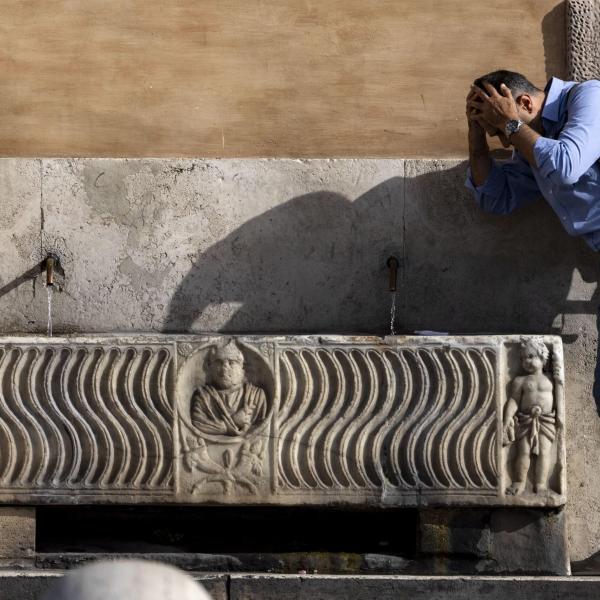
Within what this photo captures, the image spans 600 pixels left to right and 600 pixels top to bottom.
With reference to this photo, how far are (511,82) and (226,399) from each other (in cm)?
148

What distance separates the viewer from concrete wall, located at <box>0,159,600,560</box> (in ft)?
16.9

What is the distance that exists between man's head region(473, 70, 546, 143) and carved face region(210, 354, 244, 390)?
1.21m

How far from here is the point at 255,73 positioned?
5.25 metres

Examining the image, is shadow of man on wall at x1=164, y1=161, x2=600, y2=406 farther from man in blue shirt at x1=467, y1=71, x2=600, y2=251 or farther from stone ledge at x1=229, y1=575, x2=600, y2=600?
stone ledge at x1=229, y1=575, x2=600, y2=600

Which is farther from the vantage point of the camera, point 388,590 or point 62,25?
point 62,25

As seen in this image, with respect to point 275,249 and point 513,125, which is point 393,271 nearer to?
point 275,249

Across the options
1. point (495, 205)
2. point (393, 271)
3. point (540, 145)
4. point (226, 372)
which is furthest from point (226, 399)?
point (540, 145)

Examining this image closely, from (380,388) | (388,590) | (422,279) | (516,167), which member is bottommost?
(388,590)

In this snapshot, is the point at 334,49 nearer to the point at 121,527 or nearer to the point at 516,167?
the point at 516,167

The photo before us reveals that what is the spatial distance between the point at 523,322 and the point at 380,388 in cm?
79

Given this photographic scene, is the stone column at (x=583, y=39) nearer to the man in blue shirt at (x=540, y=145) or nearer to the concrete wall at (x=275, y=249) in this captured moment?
the man in blue shirt at (x=540, y=145)

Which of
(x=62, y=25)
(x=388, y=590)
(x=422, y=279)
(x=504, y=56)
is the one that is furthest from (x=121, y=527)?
(x=504, y=56)

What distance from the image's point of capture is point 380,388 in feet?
15.2

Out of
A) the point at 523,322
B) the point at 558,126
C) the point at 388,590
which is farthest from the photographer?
the point at 523,322
